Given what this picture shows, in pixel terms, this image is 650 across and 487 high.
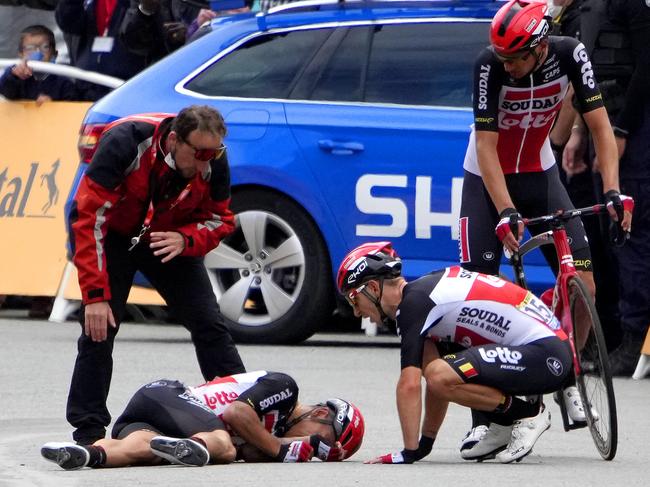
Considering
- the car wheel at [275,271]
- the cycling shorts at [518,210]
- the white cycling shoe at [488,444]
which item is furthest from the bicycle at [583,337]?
the car wheel at [275,271]

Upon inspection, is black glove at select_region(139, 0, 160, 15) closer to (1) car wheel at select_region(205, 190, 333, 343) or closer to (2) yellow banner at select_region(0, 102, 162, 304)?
(2) yellow banner at select_region(0, 102, 162, 304)

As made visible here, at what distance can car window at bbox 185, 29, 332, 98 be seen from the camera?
11805mm

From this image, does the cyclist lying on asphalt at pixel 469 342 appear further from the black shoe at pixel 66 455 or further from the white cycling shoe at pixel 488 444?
the black shoe at pixel 66 455

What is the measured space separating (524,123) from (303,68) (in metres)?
3.52

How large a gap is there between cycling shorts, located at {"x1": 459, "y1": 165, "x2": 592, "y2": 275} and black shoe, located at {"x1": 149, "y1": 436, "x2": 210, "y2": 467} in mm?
1735

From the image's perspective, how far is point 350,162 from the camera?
11.5 meters

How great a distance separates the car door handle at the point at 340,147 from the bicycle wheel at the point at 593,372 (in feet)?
11.7

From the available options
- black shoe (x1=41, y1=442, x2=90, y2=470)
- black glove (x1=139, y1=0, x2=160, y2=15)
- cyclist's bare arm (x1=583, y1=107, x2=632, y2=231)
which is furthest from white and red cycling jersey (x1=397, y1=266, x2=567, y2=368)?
black glove (x1=139, y1=0, x2=160, y2=15)

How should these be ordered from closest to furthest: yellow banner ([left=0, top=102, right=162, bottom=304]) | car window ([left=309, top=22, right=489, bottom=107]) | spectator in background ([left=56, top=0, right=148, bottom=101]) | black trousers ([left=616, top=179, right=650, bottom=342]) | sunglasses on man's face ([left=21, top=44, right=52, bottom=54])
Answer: black trousers ([left=616, top=179, right=650, bottom=342])
car window ([left=309, top=22, right=489, bottom=107])
yellow banner ([left=0, top=102, right=162, bottom=304])
spectator in background ([left=56, top=0, right=148, bottom=101])
sunglasses on man's face ([left=21, top=44, right=52, bottom=54])

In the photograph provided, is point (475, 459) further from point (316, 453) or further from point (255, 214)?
point (255, 214)

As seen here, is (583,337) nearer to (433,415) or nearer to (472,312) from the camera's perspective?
(472,312)

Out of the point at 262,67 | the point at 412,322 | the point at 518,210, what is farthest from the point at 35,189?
the point at 412,322

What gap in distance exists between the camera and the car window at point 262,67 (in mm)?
11805

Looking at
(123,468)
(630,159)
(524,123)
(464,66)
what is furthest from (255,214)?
(123,468)
